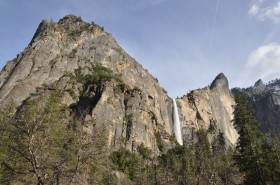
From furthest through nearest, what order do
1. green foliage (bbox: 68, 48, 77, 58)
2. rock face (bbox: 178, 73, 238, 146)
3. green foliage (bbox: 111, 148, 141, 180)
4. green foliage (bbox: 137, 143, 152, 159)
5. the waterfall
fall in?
rock face (bbox: 178, 73, 238, 146) → the waterfall → green foliage (bbox: 68, 48, 77, 58) → green foliage (bbox: 137, 143, 152, 159) → green foliage (bbox: 111, 148, 141, 180)

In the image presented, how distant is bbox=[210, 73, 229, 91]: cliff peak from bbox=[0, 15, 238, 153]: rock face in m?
39.1

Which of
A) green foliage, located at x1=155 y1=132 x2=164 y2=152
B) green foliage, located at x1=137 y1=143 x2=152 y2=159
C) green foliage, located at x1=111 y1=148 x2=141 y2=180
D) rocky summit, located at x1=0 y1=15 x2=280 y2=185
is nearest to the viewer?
rocky summit, located at x1=0 y1=15 x2=280 y2=185

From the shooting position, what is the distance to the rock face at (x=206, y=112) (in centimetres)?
12731

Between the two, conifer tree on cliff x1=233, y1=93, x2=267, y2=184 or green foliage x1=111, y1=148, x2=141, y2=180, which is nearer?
conifer tree on cliff x1=233, y1=93, x2=267, y2=184

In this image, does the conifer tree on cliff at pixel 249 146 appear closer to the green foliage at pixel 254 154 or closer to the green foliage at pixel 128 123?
the green foliage at pixel 254 154

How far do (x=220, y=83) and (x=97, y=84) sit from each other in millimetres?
97407

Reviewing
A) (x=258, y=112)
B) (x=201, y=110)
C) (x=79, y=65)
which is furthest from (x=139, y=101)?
(x=258, y=112)

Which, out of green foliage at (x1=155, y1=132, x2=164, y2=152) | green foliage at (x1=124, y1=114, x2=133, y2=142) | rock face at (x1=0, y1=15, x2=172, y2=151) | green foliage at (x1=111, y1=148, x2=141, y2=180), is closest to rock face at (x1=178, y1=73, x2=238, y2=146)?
rock face at (x1=0, y1=15, x2=172, y2=151)

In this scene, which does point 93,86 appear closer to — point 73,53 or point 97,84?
point 97,84

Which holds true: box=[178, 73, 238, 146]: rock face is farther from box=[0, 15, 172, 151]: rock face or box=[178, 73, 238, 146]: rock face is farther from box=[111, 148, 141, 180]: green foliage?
box=[111, 148, 141, 180]: green foliage

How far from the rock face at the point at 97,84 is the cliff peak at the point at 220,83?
128 feet

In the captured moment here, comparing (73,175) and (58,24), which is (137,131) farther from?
(73,175)

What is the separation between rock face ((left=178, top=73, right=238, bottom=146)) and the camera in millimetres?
127312

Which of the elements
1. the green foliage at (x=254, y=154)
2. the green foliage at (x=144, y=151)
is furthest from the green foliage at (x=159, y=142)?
the green foliage at (x=254, y=154)
